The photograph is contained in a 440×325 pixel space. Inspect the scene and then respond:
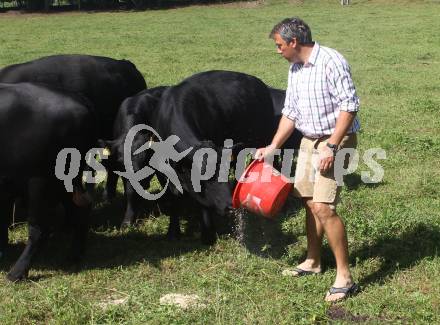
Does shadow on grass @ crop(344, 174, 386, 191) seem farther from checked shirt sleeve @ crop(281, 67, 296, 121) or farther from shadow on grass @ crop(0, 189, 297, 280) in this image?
checked shirt sleeve @ crop(281, 67, 296, 121)

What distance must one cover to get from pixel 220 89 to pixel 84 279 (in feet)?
9.07

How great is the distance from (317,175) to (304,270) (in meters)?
0.92

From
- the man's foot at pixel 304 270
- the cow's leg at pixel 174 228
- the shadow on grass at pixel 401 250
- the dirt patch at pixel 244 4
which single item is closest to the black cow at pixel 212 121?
the cow's leg at pixel 174 228

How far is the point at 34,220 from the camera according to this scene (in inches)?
199

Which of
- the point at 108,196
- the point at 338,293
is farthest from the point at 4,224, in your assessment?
the point at 338,293

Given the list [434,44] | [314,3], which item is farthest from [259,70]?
[314,3]

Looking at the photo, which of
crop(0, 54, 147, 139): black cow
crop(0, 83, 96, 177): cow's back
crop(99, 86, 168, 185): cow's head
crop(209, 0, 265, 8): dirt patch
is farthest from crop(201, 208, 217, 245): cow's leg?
crop(209, 0, 265, 8): dirt patch

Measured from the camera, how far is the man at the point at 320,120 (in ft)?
13.7

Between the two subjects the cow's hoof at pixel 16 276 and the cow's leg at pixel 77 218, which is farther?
the cow's leg at pixel 77 218

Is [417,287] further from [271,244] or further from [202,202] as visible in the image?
[202,202]

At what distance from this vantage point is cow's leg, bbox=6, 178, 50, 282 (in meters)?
4.98

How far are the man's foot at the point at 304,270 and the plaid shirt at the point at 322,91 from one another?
1099 mm

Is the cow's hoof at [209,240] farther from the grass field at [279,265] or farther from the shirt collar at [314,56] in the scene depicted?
the shirt collar at [314,56]

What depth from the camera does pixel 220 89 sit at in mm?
6852
